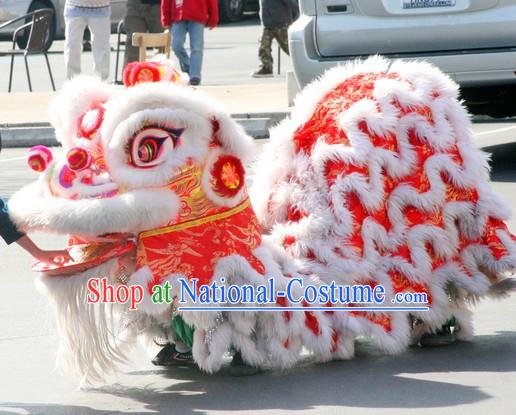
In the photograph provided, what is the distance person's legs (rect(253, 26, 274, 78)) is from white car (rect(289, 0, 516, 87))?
7586mm

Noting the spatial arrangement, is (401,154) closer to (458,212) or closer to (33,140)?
(458,212)

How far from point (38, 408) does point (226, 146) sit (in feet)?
3.89

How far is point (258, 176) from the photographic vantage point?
18.7ft

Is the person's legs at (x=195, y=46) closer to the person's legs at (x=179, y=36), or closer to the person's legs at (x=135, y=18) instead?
the person's legs at (x=179, y=36)

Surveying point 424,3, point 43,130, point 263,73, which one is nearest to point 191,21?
point 263,73

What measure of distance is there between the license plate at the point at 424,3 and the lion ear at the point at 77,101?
193 inches

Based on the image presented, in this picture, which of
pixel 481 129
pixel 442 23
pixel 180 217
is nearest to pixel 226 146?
pixel 180 217

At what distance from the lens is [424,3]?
979 cm

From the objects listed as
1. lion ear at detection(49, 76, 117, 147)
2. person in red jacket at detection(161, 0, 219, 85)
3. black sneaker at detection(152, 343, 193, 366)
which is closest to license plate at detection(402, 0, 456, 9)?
lion ear at detection(49, 76, 117, 147)

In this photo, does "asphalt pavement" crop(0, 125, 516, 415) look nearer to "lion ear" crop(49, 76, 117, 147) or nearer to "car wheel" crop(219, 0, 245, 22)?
"lion ear" crop(49, 76, 117, 147)

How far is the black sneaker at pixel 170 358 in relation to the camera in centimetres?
538

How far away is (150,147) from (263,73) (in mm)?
13512

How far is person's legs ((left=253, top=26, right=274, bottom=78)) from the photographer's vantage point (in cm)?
1762

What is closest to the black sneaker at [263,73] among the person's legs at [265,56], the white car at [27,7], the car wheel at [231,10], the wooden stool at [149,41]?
the person's legs at [265,56]
